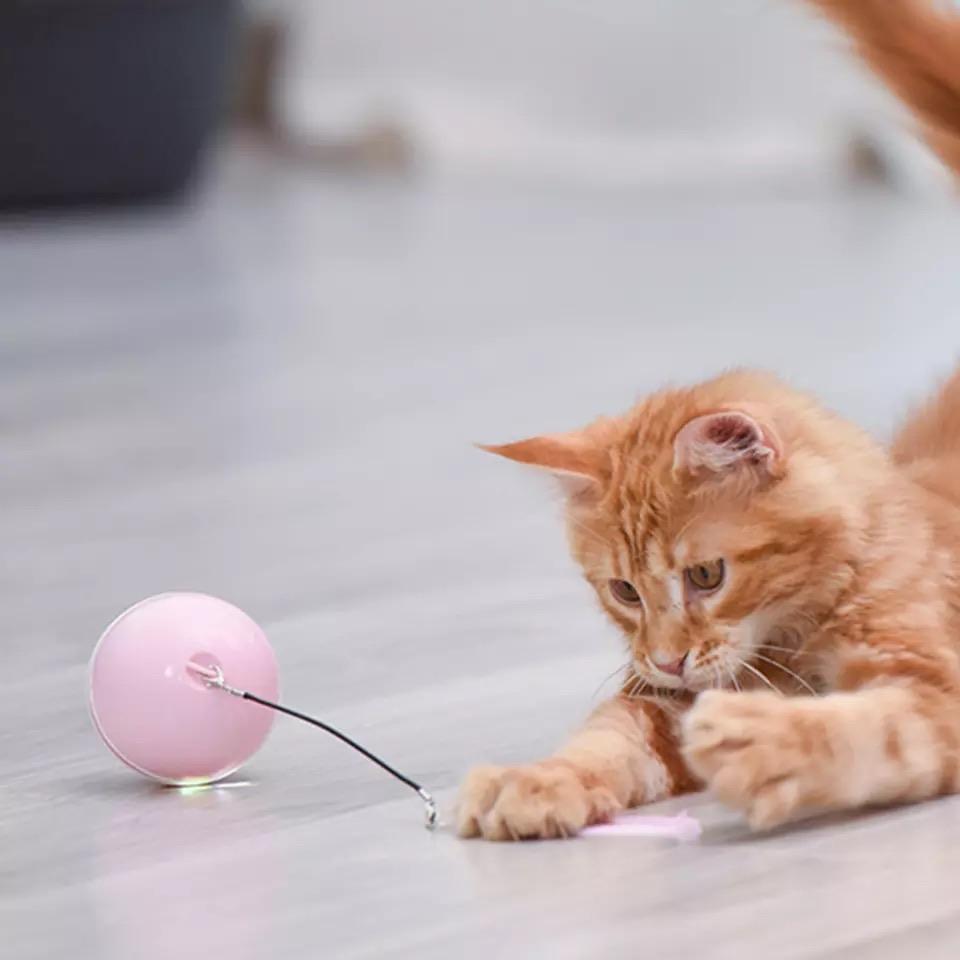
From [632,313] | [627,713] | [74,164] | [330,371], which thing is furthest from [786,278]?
[627,713]

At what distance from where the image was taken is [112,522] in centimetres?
255

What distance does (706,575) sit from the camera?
4.75 ft

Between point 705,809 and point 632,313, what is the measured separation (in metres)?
2.88

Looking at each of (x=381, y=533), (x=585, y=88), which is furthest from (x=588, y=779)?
(x=585, y=88)

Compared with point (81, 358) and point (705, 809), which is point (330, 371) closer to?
point (81, 358)

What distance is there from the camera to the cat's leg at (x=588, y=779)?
1391mm

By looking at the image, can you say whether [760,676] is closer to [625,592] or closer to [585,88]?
[625,592]

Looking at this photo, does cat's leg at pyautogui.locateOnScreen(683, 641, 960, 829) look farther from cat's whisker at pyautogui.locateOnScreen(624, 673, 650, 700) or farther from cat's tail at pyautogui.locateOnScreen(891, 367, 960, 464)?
cat's tail at pyautogui.locateOnScreen(891, 367, 960, 464)

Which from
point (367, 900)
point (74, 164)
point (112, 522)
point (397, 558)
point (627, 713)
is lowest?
point (74, 164)

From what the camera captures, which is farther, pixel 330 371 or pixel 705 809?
pixel 330 371

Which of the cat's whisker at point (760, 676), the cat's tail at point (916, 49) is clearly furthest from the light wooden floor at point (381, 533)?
the cat's tail at point (916, 49)

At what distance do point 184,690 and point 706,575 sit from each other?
1.23ft

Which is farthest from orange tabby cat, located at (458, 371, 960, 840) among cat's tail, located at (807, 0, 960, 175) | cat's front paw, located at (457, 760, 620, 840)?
cat's tail, located at (807, 0, 960, 175)

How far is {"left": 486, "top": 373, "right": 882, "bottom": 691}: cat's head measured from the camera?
1.44 meters
